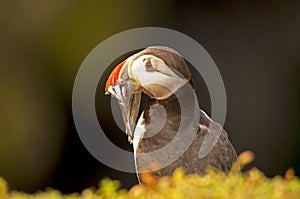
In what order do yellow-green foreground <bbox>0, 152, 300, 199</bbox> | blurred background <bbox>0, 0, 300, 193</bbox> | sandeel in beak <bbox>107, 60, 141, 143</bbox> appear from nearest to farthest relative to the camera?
1. yellow-green foreground <bbox>0, 152, 300, 199</bbox>
2. sandeel in beak <bbox>107, 60, 141, 143</bbox>
3. blurred background <bbox>0, 0, 300, 193</bbox>

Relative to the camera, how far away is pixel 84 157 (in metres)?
9.14

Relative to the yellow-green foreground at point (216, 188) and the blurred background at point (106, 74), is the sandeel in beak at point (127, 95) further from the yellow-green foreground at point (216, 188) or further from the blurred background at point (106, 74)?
the blurred background at point (106, 74)

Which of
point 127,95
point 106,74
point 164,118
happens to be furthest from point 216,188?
point 106,74

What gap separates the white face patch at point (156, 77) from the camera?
13.8 ft

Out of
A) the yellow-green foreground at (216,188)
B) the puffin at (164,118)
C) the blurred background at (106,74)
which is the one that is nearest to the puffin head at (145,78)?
the puffin at (164,118)

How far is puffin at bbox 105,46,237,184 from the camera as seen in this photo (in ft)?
13.8

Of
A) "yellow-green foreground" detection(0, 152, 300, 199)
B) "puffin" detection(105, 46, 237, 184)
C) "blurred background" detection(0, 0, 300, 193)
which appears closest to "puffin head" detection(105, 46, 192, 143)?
"puffin" detection(105, 46, 237, 184)

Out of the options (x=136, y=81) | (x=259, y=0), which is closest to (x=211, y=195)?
(x=136, y=81)

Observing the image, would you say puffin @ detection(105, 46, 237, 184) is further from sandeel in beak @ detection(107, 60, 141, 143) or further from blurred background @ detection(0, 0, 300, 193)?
blurred background @ detection(0, 0, 300, 193)

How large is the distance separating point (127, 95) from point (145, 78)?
0.11 m

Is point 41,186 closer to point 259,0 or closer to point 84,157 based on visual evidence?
point 84,157

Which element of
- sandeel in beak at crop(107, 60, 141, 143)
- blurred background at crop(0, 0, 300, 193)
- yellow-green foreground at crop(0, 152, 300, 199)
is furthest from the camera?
blurred background at crop(0, 0, 300, 193)

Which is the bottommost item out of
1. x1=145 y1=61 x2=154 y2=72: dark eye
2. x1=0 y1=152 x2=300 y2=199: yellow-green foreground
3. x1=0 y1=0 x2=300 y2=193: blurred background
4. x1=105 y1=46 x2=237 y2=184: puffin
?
x1=0 y1=0 x2=300 y2=193: blurred background

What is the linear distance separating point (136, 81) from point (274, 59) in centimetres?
493
